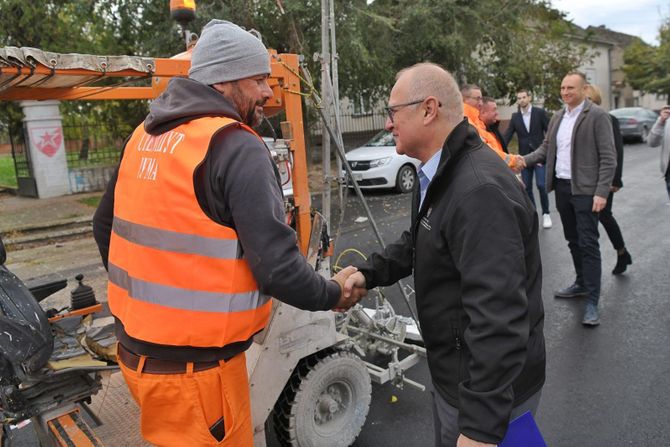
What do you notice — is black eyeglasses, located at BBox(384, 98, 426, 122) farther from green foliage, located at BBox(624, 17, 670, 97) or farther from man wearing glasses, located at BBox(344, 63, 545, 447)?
green foliage, located at BBox(624, 17, 670, 97)

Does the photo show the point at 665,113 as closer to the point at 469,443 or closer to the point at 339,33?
the point at 469,443

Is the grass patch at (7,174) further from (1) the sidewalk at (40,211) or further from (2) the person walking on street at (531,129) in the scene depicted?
(2) the person walking on street at (531,129)

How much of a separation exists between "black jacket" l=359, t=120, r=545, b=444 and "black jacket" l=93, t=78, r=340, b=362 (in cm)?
46

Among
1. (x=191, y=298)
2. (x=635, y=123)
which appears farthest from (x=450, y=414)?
(x=635, y=123)

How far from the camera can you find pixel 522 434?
1.74 m

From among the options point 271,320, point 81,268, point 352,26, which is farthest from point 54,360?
point 352,26

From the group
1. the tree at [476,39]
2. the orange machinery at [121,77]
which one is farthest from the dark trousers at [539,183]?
the orange machinery at [121,77]

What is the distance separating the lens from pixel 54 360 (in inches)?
115

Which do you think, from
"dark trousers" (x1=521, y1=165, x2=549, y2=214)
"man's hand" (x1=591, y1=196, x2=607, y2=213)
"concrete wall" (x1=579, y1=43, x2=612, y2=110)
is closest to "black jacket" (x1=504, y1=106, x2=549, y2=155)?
"dark trousers" (x1=521, y1=165, x2=549, y2=214)

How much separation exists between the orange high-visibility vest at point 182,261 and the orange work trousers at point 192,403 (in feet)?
0.45

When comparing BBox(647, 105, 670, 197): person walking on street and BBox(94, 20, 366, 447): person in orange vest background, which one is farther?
BBox(647, 105, 670, 197): person walking on street

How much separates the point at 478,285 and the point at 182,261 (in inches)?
37.4

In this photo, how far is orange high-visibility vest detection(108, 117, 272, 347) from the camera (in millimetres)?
1813

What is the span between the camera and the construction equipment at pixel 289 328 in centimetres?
269
